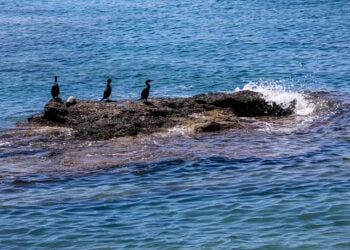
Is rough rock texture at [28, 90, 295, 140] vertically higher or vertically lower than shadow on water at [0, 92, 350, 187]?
higher

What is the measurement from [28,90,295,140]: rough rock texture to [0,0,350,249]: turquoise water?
583 millimetres

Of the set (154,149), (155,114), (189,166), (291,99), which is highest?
(155,114)

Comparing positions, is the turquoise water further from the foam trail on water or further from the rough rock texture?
the rough rock texture

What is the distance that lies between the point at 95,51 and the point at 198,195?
23576mm

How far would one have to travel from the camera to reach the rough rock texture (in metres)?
22.5

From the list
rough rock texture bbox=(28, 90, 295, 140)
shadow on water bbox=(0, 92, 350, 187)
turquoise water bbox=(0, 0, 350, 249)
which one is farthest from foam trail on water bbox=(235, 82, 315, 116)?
shadow on water bbox=(0, 92, 350, 187)

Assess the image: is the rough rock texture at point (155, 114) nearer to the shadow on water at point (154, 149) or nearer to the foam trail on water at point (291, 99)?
the foam trail on water at point (291, 99)

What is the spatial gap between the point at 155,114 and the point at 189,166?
3.80 m

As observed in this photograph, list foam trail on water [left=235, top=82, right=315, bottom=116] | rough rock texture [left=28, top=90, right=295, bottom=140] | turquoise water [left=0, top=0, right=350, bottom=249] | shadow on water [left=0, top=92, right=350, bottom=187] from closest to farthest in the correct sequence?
turquoise water [left=0, top=0, right=350, bottom=249], shadow on water [left=0, top=92, right=350, bottom=187], rough rock texture [left=28, top=90, right=295, bottom=140], foam trail on water [left=235, top=82, right=315, bottom=116]

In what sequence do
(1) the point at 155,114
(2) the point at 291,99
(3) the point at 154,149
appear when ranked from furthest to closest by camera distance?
(2) the point at 291,99
(1) the point at 155,114
(3) the point at 154,149

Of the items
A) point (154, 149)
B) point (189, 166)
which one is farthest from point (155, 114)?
point (189, 166)

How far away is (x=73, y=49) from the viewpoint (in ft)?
136

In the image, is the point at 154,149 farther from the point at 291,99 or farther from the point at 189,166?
the point at 291,99

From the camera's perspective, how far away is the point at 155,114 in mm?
23312
